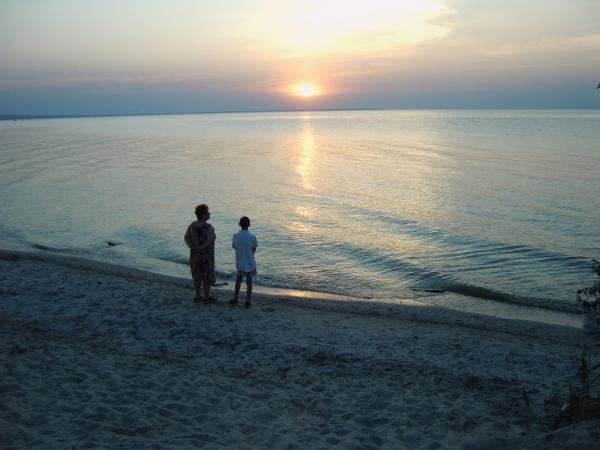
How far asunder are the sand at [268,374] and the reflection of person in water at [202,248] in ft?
1.79

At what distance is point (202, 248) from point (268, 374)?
12.4ft

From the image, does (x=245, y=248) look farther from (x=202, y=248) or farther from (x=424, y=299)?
(x=424, y=299)

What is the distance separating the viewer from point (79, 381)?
683 cm

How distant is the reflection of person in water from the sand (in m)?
0.54

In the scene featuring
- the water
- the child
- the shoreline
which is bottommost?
the shoreline

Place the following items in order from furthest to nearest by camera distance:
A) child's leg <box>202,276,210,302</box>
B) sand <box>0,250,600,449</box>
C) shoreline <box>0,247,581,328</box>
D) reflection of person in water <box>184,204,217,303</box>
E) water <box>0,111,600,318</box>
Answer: water <box>0,111,600,318</box>, shoreline <box>0,247,581,328</box>, child's leg <box>202,276,210,302</box>, reflection of person in water <box>184,204,217,303</box>, sand <box>0,250,600,449</box>

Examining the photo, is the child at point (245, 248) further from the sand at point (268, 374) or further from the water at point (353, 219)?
the water at point (353, 219)

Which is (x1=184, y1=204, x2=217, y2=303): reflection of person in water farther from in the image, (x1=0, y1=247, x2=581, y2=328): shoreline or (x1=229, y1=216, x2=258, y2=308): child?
(x1=0, y1=247, x2=581, y2=328): shoreline

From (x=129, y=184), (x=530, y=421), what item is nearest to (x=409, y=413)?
(x=530, y=421)

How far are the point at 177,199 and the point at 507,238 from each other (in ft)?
60.9

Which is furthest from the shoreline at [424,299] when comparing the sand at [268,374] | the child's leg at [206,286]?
the child's leg at [206,286]

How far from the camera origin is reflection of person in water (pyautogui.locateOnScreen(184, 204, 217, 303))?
10.4 meters

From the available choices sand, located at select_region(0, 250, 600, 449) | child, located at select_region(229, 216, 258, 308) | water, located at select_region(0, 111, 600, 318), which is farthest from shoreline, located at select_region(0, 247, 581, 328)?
child, located at select_region(229, 216, 258, 308)

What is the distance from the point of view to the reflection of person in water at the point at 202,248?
10.4m
